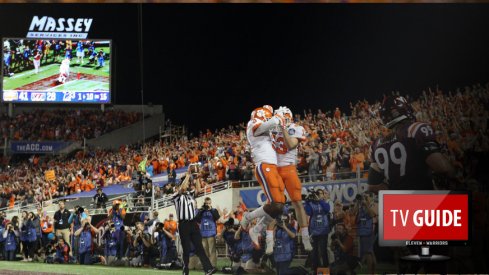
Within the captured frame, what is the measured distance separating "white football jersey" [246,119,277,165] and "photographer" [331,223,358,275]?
79 cm

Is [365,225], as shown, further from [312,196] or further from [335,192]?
[312,196]

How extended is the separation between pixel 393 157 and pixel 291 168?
85 centimetres

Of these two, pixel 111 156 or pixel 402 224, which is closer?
pixel 402 224

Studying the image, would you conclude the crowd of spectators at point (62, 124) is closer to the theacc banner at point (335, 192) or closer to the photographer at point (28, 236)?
the photographer at point (28, 236)

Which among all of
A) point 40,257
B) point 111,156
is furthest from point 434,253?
point 40,257

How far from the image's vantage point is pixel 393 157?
6422mm

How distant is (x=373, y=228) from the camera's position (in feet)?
21.0

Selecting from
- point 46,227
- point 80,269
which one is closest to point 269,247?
point 80,269

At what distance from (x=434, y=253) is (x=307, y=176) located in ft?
3.94

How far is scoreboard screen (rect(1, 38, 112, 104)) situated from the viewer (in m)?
6.78

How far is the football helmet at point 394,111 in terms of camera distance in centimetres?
643

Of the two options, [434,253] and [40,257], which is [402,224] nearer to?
[434,253]

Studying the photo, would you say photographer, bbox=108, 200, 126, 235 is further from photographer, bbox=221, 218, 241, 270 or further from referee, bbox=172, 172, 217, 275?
photographer, bbox=221, 218, 241, 270

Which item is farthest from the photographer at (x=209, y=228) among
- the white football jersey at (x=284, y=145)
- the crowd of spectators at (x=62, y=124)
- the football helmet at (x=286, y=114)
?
the crowd of spectators at (x=62, y=124)
